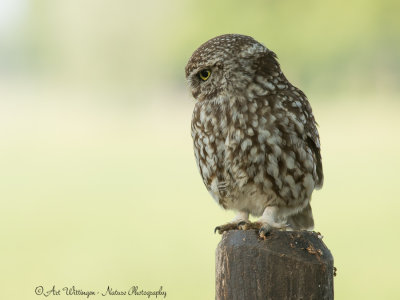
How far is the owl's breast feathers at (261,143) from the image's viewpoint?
2420mm

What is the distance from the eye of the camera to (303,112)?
253 cm

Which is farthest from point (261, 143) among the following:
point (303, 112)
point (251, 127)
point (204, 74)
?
point (204, 74)

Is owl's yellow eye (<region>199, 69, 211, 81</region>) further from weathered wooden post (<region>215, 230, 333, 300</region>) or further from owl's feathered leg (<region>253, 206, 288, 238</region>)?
weathered wooden post (<region>215, 230, 333, 300</region>)

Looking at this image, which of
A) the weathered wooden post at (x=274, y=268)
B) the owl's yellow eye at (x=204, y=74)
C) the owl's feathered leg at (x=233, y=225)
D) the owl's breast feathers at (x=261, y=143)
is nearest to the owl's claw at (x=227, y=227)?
the owl's feathered leg at (x=233, y=225)

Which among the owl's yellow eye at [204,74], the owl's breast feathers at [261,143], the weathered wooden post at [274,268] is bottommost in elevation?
the weathered wooden post at [274,268]

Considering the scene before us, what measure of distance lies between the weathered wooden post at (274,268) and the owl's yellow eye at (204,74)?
0.83 metres

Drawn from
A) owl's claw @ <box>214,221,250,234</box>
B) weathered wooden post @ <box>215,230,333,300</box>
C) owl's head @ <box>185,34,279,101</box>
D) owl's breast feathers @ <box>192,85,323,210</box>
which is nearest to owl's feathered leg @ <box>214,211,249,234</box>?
owl's claw @ <box>214,221,250,234</box>

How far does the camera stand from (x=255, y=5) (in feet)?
28.2

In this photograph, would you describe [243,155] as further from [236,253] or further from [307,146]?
[236,253]

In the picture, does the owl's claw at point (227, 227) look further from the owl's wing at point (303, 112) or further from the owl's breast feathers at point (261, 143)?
the owl's wing at point (303, 112)

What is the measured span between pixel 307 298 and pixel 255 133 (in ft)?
2.74

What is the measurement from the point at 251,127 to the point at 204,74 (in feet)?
0.94

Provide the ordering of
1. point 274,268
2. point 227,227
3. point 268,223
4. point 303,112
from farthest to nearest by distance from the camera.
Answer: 1. point 303,112
2. point 227,227
3. point 268,223
4. point 274,268

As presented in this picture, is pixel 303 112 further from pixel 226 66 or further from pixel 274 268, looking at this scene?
pixel 274 268
